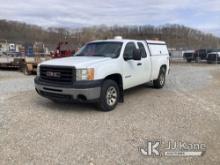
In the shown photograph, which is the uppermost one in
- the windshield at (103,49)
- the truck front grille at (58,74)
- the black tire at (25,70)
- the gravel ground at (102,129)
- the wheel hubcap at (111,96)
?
the windshield at (103,49)

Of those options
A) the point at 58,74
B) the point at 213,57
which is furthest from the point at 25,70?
the point at 213,57

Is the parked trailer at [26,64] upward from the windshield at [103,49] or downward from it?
downward

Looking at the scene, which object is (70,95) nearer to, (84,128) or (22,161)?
(84,128)

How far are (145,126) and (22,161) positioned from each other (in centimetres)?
253

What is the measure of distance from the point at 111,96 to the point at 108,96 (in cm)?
15

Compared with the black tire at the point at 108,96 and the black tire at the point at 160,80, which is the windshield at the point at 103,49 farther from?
the black tire at the point at 160,80

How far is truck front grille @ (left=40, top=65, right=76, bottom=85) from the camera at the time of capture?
20.1ft

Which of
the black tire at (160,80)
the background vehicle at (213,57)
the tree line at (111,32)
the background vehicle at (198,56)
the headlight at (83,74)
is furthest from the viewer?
the tree line at (111,32)

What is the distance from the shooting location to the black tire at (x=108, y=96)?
20.9ft

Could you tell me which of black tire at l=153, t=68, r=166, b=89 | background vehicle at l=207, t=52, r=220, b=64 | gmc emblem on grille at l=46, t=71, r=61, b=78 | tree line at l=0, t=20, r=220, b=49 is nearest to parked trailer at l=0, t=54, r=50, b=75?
black tire at l=153, t=68, r=166, b=89

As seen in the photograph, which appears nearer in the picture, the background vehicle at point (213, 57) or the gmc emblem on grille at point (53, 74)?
the gmc emblem on grille at point (53, 74)

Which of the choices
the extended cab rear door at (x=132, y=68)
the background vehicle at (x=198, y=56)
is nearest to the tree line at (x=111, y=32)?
the background vehicle at (x=198, y=56)

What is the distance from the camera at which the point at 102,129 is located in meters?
5.26

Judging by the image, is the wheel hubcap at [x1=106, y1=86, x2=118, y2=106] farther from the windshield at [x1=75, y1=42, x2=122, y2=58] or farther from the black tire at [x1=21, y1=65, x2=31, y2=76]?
the black tire at [x1=21, y1=65, x2=31, y2=76]
